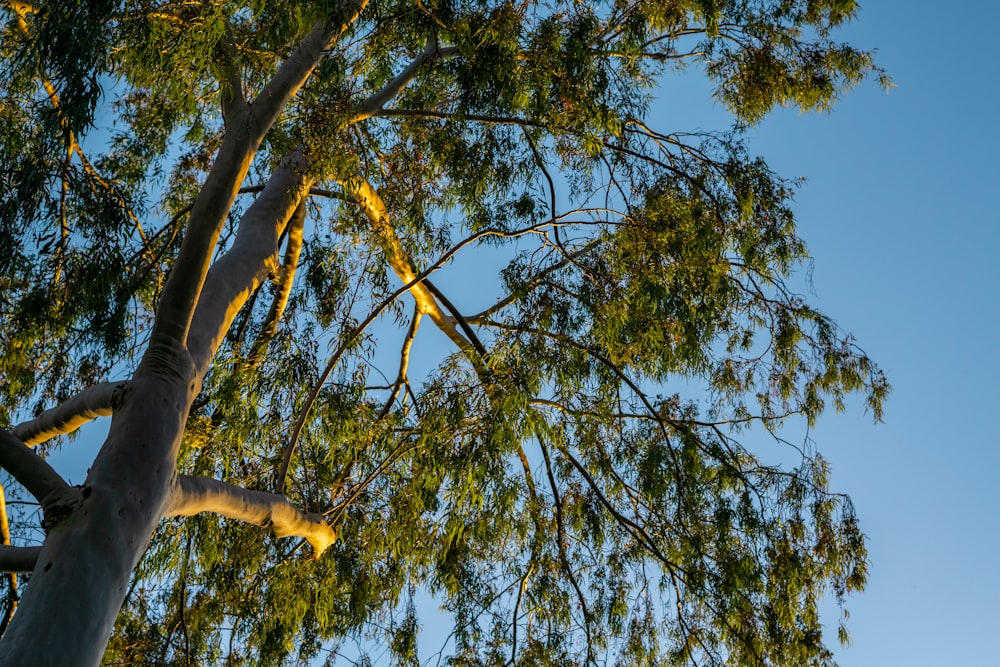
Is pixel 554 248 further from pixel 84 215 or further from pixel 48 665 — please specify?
pixel 48 665

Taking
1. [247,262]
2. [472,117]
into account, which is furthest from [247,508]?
[472,117]

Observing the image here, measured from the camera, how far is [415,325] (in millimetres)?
5656

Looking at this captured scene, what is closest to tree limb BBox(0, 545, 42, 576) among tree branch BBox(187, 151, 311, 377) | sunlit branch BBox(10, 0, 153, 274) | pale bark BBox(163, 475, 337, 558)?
pale bark BBox(163, 475, 337, 558)

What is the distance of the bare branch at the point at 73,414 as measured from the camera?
123 inches

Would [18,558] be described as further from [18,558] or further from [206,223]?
[206,223]

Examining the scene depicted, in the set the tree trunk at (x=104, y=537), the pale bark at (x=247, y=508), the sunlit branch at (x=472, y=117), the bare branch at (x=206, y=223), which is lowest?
the tree trunk at (x=104, y=537)

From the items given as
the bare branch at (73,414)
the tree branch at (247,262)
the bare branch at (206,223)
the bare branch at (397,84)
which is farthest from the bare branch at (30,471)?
the bare branch at (397,84)

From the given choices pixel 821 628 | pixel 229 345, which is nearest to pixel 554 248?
pixel 229 345

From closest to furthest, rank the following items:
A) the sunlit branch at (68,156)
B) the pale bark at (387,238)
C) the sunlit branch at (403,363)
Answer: the sunlit branch at (68,156)
the pale bark at (387,238)
the sunlit branch at (403,363)

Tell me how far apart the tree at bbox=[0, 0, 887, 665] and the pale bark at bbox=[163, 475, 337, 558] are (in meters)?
0.02

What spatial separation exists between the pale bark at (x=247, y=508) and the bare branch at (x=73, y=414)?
14.1 inches

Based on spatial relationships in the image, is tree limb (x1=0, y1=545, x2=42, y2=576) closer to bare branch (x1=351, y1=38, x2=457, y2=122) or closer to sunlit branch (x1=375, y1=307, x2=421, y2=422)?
bare branch (x1=351, y1=38, x2=457, y2=122)

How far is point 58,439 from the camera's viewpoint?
4.92m

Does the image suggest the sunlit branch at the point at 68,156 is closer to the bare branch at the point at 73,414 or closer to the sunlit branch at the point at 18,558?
the bare branch at the point at 73,414
